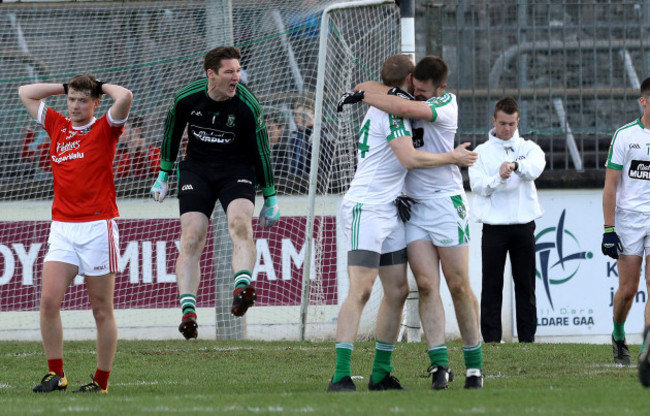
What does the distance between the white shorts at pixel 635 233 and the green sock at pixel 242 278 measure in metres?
3.31

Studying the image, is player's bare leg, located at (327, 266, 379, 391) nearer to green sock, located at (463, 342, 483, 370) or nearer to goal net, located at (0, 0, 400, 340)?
green sock, located at (463, 342, 483, 370)

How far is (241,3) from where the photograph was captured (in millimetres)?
13641

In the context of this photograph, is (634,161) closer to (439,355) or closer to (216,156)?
(439,355)

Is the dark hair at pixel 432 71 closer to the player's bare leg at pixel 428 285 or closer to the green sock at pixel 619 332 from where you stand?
the player's bare leg at pixel 428 285

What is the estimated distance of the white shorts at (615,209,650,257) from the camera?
939 cm

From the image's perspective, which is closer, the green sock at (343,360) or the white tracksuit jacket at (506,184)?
the green sock at (343,360)

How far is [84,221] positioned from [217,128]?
121 centimetres

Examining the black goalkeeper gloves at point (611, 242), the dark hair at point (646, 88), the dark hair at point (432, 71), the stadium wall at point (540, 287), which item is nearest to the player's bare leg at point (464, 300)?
the dark hair at point (432, 71)

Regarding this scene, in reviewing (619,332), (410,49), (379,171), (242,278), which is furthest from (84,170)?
(410,49)

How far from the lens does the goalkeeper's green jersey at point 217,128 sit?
8.45 meters

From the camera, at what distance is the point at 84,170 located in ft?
26.5

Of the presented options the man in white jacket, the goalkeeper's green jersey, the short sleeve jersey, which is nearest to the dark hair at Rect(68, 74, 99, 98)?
the goalkeeper's green jersey

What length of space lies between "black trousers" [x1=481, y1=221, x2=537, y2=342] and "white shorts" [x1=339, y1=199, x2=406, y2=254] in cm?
410

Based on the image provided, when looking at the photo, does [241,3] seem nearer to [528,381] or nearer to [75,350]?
[75,350]
